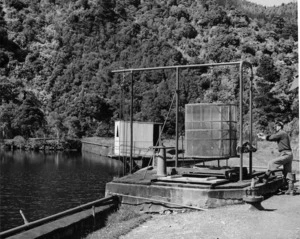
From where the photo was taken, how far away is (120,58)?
373 feet

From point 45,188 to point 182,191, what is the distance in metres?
19.6

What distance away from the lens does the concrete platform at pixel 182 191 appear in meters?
14.5

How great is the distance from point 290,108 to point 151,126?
1715 inches

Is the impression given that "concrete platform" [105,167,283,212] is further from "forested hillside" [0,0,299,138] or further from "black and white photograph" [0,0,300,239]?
"forested hillside" [0,0,299,138]

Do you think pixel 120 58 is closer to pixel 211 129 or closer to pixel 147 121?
pixel 147 121

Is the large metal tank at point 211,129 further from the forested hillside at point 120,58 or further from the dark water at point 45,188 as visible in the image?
the forested hillside at point 120,58

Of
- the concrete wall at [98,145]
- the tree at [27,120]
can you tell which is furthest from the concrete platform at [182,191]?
the tree at [27,120]

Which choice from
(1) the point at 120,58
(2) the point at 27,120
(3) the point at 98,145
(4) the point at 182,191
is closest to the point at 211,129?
(4) the point at 182,191

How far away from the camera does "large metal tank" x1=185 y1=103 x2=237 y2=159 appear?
17641 millimetres

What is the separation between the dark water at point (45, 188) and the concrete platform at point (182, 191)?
4.42 meters

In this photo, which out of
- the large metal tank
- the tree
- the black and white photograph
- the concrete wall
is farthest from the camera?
the tree

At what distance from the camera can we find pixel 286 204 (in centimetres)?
1385

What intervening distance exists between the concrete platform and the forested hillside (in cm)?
5197

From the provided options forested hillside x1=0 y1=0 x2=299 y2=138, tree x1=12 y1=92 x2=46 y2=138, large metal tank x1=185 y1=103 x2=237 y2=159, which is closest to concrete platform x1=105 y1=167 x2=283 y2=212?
large metal tank x1=185 y1=103 x2=237 y2=159
